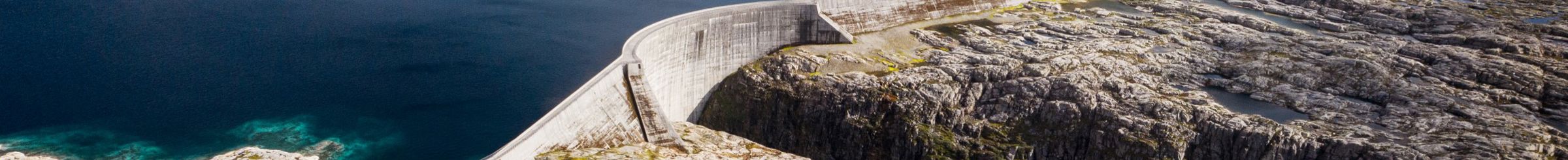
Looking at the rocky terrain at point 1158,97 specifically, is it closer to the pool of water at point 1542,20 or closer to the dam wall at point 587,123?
the pool of water at point 1542,20

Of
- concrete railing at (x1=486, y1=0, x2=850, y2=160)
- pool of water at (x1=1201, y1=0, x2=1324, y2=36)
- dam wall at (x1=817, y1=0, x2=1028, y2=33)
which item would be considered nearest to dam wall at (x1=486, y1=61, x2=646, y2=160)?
concrete railing at (x1=486, y1=0, x2=850, y2=160)

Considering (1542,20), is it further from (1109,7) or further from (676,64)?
(676,64)

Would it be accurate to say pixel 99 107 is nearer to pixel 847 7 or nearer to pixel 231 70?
pixel 231 70

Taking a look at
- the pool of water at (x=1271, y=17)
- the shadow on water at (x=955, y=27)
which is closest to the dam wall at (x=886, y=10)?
the shadow on water at (x=955, y=27)

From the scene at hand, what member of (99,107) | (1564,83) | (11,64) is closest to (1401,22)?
(1564,83)

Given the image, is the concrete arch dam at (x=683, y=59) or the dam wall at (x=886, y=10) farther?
the dam wall at (x=886, y=10)
